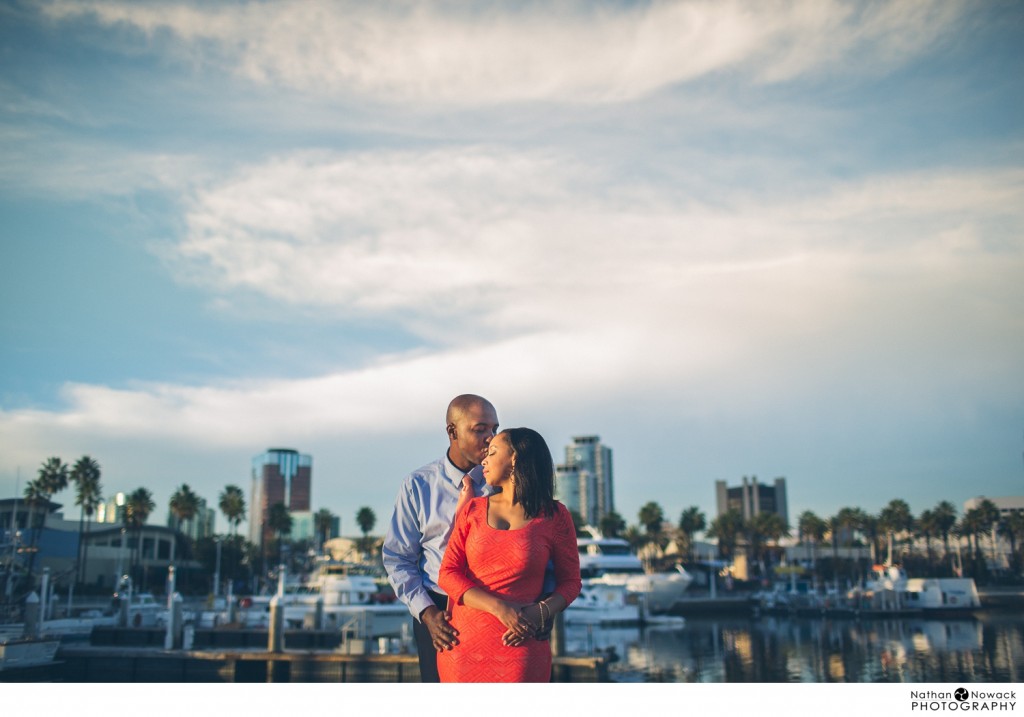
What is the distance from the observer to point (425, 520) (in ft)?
8.70

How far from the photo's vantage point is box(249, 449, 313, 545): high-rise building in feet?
178

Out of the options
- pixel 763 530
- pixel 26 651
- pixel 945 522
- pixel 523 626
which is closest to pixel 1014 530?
pixel 945 522

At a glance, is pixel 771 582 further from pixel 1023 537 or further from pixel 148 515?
pixel 1023 537

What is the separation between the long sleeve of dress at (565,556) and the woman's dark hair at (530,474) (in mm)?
51

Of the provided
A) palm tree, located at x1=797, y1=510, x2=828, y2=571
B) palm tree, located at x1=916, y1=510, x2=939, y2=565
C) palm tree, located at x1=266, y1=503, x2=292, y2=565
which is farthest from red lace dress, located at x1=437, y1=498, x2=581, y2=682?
palm tree, located at x1=797, y1=510, x2=828, y2=571

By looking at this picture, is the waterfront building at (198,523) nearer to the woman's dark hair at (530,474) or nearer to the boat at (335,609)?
the boat at (335,609)

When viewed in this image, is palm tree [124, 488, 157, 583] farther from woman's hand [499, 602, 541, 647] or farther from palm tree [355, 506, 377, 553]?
woman's hand [499, 602, 541, 647]

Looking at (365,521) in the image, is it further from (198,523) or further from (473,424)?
(473,424)

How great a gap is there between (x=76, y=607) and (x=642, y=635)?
1891cm

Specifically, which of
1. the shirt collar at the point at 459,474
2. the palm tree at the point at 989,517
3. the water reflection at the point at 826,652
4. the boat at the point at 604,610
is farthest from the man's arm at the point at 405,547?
the boat at the point at 604,610

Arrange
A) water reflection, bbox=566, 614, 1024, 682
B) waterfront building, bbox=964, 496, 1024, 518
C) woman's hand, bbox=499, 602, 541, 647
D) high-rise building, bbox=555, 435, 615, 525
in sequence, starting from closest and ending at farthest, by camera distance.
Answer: woman's hand, bbox=499, 602, 541, 647, waterfront building, bbox=964, 496, 1024, 518, water reflection, bbox=566, 614, 1024, 682, high-rise building, bbox=555, 435, 615, 525

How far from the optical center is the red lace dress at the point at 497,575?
85.4 inches
